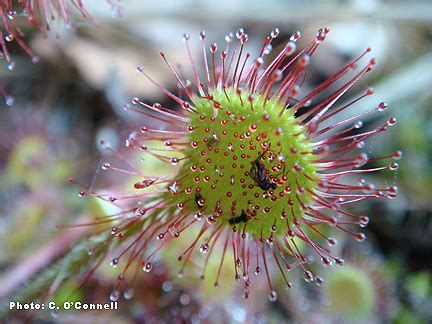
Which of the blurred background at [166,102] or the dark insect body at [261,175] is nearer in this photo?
the dark insect body at [261,175]

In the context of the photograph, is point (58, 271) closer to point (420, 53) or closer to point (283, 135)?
point (283, 135)

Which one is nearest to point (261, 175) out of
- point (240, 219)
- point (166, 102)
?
point (240, 219)

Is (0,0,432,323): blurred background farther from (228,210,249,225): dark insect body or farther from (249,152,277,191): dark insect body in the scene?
(249,152,277,191): dark insect body

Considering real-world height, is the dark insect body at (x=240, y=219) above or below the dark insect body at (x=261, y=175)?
below

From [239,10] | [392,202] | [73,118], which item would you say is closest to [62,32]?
[73,118]

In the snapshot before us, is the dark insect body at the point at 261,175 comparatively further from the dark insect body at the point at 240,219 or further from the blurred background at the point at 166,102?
the blurred background at the point at 166,102

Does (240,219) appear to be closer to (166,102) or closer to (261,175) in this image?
(261,175)

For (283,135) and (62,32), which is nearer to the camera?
(283,135)

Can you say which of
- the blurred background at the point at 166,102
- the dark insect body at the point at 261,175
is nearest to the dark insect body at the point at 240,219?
the dark insect body at the point at 261,175
